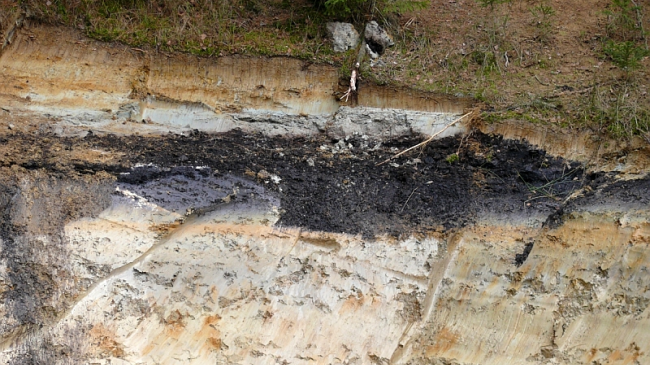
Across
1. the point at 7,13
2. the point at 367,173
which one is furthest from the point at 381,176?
the point at 7,13

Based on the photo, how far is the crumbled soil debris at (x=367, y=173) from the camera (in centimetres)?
411

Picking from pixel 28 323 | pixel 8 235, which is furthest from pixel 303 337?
pixel 8 235

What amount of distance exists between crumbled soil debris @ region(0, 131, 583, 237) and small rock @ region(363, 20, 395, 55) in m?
1.05

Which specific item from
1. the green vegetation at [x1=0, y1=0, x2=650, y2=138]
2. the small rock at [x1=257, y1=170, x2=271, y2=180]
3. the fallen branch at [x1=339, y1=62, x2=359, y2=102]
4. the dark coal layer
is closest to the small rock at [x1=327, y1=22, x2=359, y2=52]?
the green vegetation at [x1=0, y1=0, x2=650, y2=138]

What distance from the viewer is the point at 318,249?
407cm

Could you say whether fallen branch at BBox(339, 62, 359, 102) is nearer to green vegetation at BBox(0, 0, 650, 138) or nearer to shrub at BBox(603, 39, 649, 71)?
green vegetation at BBox(0, 0, 650, 138)

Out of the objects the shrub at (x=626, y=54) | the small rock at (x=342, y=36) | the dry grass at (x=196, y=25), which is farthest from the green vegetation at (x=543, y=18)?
the dry grass at (x=196, y=25)

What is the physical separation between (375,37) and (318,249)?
7.39ft

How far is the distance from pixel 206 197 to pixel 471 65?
2.81m

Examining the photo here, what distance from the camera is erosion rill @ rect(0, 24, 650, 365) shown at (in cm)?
378

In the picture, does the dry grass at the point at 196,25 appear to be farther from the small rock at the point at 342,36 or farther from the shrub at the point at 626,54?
the shrub at the point at 626,54

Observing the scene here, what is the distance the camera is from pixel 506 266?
3988mm

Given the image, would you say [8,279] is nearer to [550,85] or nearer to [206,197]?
[206,197]

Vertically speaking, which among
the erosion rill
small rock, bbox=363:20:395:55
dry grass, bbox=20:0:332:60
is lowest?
the erosion rill
